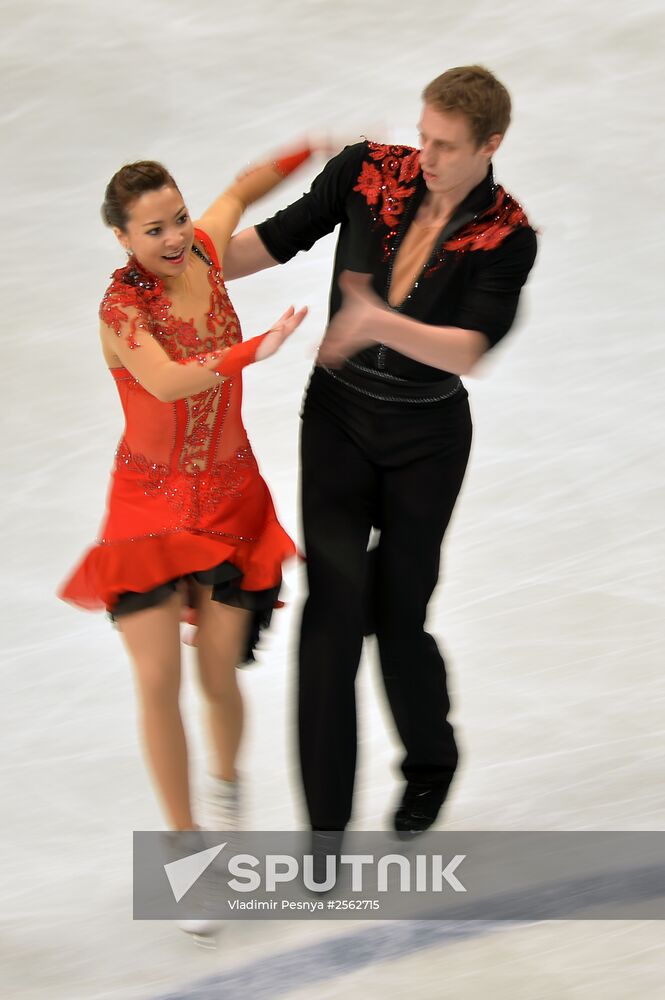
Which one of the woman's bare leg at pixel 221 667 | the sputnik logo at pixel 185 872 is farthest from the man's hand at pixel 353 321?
the sputnik logo at pixel 185 872

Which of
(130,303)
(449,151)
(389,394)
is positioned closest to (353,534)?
(389,394)

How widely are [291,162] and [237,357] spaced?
1.97ft

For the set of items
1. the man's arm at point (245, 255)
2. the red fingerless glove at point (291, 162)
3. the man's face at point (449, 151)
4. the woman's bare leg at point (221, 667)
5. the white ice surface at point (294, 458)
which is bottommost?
the white ice surface at point (294, 458)

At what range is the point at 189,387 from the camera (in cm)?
259

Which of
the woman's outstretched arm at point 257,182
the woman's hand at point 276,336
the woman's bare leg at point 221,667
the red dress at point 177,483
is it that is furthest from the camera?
the woman's outstretched arm at point 257,182

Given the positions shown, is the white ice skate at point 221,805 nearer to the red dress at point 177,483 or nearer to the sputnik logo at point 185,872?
the sputnik logo at point 185,872

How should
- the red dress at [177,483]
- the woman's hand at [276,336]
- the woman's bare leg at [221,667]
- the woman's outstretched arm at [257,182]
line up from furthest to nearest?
1. the woman's outstretched arm at [257,182]
2. the woman's bare leg at [221,667]
3. the red dress at [177,483]
4. the woman's hand at [276,336]

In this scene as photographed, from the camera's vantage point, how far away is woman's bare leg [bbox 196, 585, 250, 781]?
282cm

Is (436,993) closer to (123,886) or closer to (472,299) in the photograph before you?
(123,886)

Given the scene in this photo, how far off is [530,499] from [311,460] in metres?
1.60

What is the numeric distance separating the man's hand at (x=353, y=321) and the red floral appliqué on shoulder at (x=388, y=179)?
159 mm

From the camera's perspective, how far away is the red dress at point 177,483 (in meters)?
2.71

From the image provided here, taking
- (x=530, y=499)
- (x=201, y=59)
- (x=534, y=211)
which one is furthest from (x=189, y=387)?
(x=201, y=59)

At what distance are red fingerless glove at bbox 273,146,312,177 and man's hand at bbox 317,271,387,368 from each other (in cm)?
37
